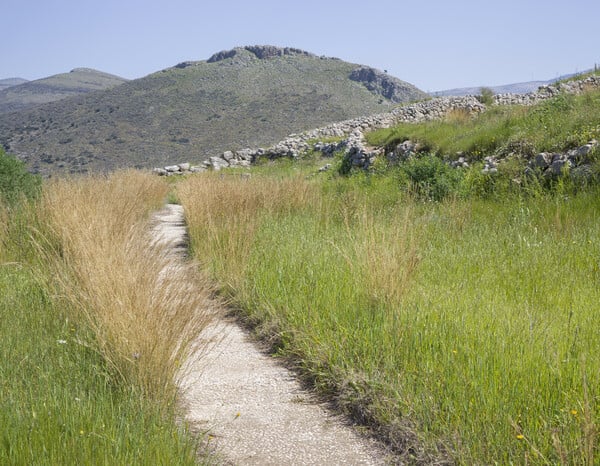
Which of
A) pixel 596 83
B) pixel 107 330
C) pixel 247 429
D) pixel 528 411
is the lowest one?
pixel 247 429

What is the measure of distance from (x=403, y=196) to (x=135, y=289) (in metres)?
7.06

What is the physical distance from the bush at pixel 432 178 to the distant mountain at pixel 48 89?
119 m

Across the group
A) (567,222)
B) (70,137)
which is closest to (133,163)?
(70,137)

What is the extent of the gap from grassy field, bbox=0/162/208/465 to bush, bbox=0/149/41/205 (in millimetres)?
4046

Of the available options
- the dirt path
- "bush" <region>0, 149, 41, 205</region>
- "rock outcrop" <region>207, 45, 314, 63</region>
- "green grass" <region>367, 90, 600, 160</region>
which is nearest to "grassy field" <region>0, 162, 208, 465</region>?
the dirt path

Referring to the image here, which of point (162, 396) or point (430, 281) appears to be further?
point (430, 281)

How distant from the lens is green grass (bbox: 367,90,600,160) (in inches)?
369

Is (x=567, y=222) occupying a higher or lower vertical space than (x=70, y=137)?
lower

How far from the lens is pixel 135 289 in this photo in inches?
142

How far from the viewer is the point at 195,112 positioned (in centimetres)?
6378

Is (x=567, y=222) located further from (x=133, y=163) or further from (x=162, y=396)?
(x=133, y=163)

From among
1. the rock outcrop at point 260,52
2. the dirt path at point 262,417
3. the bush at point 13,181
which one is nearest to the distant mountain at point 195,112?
the rock outcrop at point 260,52

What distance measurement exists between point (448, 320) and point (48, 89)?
168404 mm

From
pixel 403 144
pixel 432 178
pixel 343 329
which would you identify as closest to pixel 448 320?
pixel 343 329
